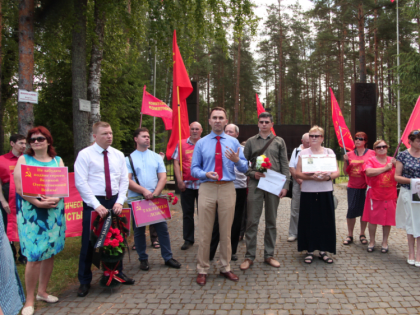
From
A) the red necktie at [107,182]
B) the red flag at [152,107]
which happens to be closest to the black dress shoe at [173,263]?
the red necktie at [107,182]

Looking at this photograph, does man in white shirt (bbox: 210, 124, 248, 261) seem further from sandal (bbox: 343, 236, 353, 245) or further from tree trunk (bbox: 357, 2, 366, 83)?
tree trunk (bbox: 357, 2, 366, 83)

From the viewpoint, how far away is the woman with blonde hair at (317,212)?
4.81 meters

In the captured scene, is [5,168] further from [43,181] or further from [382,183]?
[382,183]

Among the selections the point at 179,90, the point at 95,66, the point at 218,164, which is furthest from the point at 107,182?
the point at 95,66

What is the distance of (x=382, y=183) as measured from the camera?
5.24 meters

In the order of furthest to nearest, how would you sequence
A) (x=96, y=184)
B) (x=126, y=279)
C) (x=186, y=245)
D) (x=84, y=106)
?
(x=84, y=106)
(x=186, y=245)
(x=126, y=279)
(x=96, y=184)

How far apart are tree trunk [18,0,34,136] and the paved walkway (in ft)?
11.6

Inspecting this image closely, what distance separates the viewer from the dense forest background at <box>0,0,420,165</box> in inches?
324

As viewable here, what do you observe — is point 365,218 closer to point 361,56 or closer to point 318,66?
point 361,56

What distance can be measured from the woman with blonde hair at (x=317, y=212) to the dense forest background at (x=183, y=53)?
5.32 metres

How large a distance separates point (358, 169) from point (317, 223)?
150 cm

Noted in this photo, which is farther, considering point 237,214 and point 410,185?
point 237,214

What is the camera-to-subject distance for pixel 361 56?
2030cm

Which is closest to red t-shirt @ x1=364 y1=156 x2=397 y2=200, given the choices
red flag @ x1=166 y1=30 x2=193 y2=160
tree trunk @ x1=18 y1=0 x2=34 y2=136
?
red flag @ x1=166 y1=30 x2=193 y2=160
